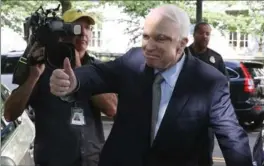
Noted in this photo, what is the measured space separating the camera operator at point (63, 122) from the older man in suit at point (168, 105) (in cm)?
62

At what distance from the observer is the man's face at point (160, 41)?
2.06 meters

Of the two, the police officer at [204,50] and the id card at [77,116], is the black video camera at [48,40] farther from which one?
the police officer at [204,50]

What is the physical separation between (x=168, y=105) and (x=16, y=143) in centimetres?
167

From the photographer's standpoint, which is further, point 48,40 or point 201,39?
point 201,39

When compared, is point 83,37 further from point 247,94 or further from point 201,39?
point 247,94

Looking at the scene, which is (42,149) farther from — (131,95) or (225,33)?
(225,33)

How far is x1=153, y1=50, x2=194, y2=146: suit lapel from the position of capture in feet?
6.92

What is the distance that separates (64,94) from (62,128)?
33.1 inches

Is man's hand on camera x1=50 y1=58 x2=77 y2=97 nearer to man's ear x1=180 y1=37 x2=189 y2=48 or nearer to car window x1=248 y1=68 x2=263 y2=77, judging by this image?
man's ear x1=180 y1=37 x2=189 y2=48

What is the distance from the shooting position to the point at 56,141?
9.45 feet

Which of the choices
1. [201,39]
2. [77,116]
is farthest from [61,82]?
[201,39]

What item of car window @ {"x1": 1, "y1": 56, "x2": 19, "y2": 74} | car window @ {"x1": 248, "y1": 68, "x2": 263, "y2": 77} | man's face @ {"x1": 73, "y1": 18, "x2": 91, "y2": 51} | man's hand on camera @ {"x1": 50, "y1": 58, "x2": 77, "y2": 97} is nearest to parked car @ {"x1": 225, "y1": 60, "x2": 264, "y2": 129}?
car window @ {"x1": 248, "y1": 68, "x2": 263, "y2": 77}

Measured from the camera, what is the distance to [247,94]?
1048cm

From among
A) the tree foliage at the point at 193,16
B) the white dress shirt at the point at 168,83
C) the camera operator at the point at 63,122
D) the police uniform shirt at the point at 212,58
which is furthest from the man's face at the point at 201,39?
the tree foliage at the point at 193,16
